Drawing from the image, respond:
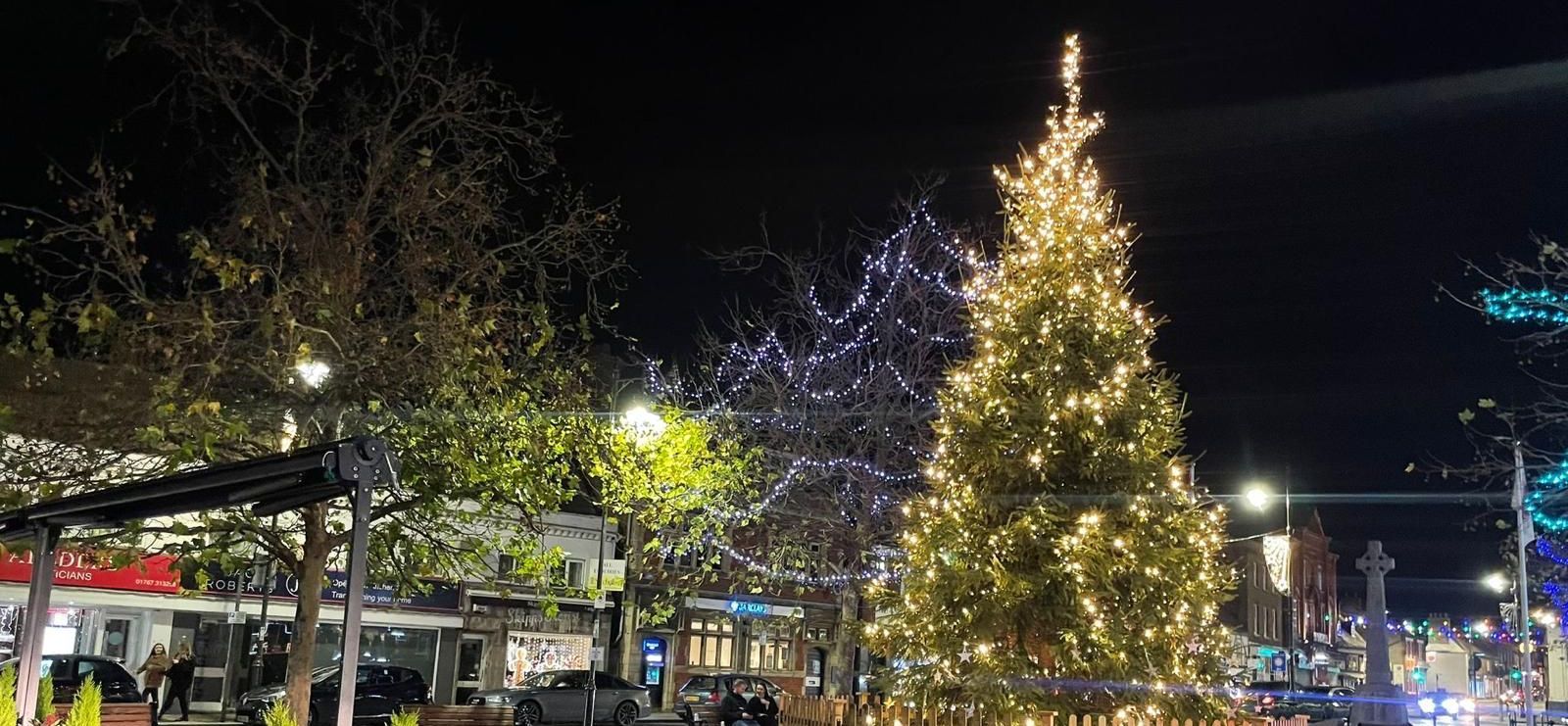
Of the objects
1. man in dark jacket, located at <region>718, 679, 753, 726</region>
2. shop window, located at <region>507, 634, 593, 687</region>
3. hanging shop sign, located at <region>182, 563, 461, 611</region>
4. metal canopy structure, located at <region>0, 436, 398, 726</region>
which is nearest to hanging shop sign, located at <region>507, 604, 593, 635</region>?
shop window, located at <region>507, 634, 593, 687</region>

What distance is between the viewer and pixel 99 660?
22.2 metres

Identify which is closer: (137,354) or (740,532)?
(137,354)

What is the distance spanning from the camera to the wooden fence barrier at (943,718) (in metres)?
11.5

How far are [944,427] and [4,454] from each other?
35.3 ft

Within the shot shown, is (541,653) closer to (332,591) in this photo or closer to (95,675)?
(332,591)

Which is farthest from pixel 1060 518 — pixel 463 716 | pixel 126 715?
pixel 126 715

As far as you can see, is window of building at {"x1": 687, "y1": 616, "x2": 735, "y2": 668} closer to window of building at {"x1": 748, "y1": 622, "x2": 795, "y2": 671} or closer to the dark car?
window of building at {"x1": 748, "y1": 622, "x2": 795, "y2": 671}

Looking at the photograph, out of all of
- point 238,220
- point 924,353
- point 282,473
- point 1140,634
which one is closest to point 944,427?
point 1140,634

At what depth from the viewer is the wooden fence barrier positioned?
454 inches

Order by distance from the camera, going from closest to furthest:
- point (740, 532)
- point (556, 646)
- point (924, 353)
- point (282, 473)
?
point (282, 473)
point (924, 353)
point (556, 646)
point (740, 532)

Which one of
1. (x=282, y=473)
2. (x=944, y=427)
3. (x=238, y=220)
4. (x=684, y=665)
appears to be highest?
(x=238, y=220)

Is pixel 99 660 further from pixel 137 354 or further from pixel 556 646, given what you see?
pixel 556 646

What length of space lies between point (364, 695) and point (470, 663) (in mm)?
9299

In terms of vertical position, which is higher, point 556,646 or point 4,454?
point 4,454
